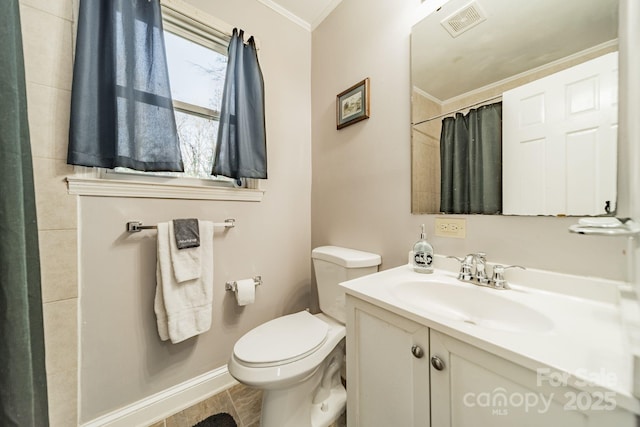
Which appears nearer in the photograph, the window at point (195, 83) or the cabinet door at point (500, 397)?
the cabinet door at point (500, 397)

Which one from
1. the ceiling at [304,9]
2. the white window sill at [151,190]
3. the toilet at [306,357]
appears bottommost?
the toilet at [306,357]

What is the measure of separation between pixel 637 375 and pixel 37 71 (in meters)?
1.89

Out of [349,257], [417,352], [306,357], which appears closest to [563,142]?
[417,352]

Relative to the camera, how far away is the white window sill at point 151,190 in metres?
0.98

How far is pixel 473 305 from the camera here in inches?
31.5

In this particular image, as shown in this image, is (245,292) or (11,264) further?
(245,292)

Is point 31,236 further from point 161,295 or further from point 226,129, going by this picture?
point 226,129

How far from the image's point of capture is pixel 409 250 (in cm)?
114

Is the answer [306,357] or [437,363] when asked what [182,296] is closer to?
[306,357]

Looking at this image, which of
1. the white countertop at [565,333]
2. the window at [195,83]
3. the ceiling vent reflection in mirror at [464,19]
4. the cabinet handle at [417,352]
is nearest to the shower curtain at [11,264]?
the window at [195,83]

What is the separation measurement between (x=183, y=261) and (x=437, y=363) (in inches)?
45.5

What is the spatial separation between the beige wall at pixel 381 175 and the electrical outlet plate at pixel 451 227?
22 mm

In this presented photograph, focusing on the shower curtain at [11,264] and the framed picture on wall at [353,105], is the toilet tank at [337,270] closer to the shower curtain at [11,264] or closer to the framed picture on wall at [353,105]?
the framed picture on wall at [353,105]

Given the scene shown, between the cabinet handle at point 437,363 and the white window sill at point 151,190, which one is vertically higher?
the white window sill at point 151,190
